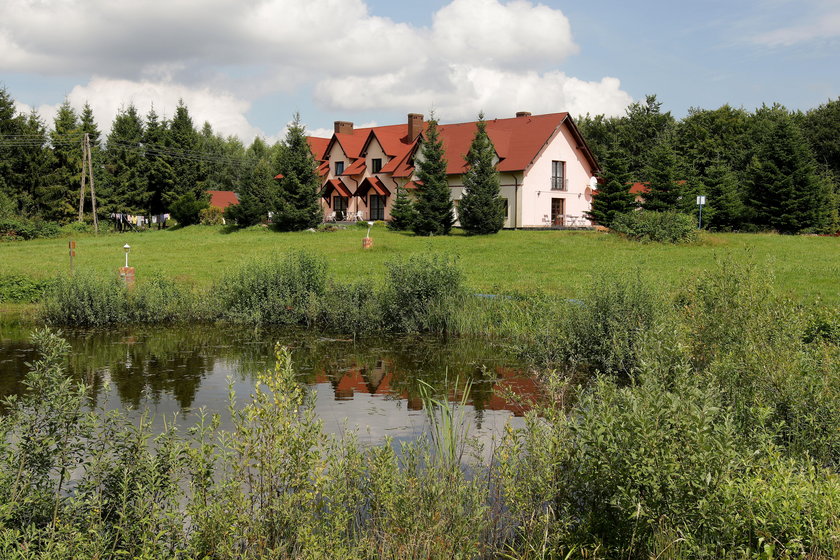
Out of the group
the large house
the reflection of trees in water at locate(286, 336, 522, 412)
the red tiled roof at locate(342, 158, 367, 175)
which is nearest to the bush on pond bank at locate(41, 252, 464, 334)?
the reflection of trees in water at locate(286, 336, 522, 412)

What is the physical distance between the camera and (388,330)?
15.8 meters

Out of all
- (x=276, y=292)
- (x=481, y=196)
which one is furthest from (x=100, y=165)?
(x=276, y=292)

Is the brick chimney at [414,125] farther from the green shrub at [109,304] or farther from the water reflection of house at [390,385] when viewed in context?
the water reflection of house at [390,385]

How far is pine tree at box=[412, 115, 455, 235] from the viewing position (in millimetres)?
35625

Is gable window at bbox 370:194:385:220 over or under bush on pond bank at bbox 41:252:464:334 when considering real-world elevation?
over

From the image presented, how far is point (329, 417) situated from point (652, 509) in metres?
5.45

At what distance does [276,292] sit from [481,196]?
2000 centimetres

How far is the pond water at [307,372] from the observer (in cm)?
950

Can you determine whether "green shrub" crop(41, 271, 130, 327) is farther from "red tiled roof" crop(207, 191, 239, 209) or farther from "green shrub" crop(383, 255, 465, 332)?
"red tiled roof" crop(207, 191, 239, 209)

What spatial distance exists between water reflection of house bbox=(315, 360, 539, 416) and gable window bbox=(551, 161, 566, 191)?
111 ft

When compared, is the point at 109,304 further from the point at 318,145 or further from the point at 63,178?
the point at 318,145

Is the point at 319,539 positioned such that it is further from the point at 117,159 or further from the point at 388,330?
the point at 117,159

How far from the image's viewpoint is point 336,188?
168 feet

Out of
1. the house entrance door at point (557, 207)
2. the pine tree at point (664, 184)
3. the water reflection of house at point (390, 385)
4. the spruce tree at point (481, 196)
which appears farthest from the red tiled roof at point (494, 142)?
the water reflection of house at point (390, 385)
